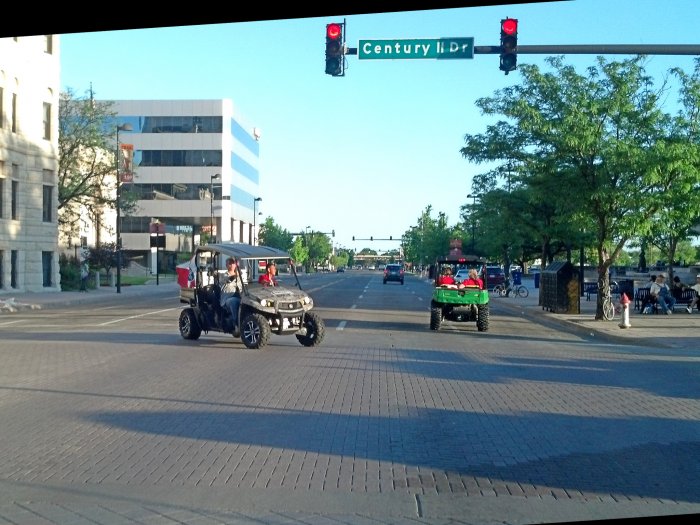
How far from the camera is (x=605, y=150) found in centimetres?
2634

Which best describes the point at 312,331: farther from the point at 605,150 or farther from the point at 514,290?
the point at 514,290

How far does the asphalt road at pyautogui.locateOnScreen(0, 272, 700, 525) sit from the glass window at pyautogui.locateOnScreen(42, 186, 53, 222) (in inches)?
1284

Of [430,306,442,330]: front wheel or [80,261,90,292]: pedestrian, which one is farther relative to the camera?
[80,261,90,292]: pedestrian

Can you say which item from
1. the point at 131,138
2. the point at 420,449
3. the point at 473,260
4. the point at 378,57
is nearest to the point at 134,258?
the point at 131,138

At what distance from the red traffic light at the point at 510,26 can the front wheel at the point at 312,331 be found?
712 centimetres

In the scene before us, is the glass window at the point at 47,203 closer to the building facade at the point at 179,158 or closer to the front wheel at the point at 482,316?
the front wheel at the point at 482,316

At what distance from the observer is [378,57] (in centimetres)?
1566

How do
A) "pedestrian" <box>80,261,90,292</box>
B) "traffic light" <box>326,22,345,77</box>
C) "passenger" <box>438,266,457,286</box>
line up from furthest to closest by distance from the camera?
1. "pedestrian" <box>80,261,90,292</box>
2. "passenger" <box>438,266,457,286</box>
3. "traffic light" <box>326,22,345,77</box>

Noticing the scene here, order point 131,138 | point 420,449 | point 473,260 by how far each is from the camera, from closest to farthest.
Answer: point 420,449, point 473,260, point 131,138

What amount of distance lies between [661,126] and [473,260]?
743 centimetres

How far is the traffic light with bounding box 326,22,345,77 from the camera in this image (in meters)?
15.8

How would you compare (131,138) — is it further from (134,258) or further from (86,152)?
(86,152)

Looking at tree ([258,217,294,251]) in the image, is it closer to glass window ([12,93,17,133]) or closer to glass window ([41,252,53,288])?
glass window ([41,252,53,288])

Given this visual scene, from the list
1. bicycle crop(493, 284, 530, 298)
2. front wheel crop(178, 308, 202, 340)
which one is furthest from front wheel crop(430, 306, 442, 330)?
bicycle crop(493, 284, 530, 298)
